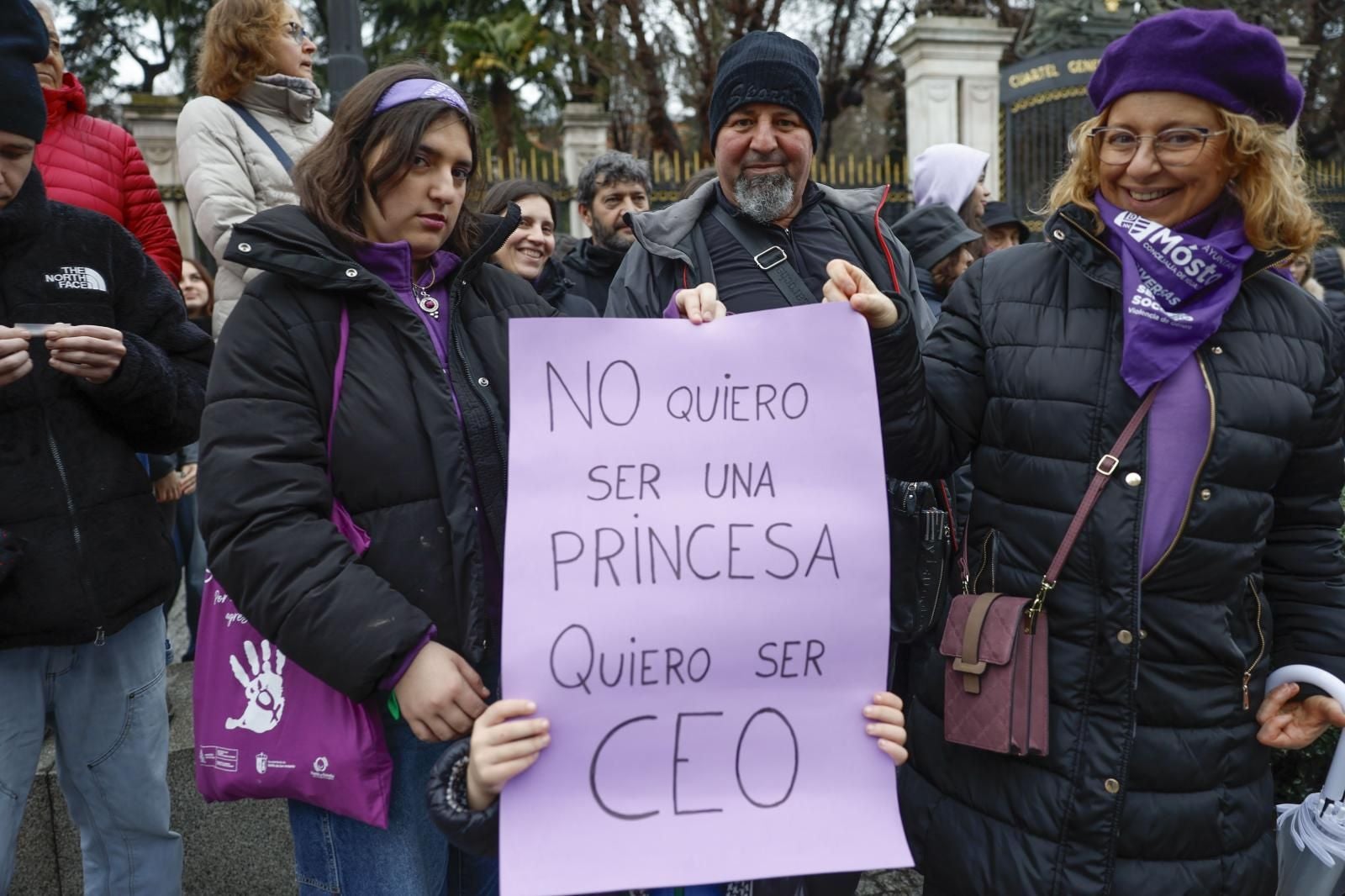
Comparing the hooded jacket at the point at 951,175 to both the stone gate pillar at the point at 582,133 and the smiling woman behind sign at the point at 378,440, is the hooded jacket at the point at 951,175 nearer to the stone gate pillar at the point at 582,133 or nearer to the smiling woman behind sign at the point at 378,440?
the smiling woman behind sign at the point at 378,440

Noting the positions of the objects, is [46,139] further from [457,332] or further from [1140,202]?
[1140,202]

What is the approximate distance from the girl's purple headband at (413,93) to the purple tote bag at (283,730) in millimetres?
371

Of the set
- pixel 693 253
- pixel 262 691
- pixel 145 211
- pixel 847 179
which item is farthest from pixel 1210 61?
pixel 847 179

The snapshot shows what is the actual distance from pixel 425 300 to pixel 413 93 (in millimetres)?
344

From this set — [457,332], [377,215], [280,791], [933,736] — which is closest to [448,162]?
[377,215]

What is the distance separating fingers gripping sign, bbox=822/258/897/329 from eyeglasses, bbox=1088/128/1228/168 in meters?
0.51

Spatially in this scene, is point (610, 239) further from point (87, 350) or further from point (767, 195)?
point (87, 350)

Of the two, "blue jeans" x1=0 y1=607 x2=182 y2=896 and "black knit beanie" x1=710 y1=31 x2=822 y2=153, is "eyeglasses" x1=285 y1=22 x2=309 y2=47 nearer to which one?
"black knit beanie" x1=710 y1=31 x2=822 y2=153

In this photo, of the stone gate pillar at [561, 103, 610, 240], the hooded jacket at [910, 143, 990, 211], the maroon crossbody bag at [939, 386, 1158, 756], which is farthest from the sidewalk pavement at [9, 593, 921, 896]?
the stone gate pillar at [561, 103, 610, 240]

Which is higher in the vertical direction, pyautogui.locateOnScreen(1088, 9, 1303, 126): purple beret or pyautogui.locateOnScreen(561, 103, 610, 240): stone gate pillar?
pyautogui.locateOnScreen(561, 103, 610, 240): stone gate pillar

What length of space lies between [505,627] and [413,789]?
1.72 feet

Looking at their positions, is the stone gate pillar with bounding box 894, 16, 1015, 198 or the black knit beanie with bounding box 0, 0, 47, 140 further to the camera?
the stone gate pillar with bounding box 894, 16, 1015, 198

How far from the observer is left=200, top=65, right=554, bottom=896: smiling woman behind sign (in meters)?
1.50

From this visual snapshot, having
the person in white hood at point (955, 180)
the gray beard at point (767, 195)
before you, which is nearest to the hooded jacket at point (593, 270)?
the person in white hood at point (955, 180)
